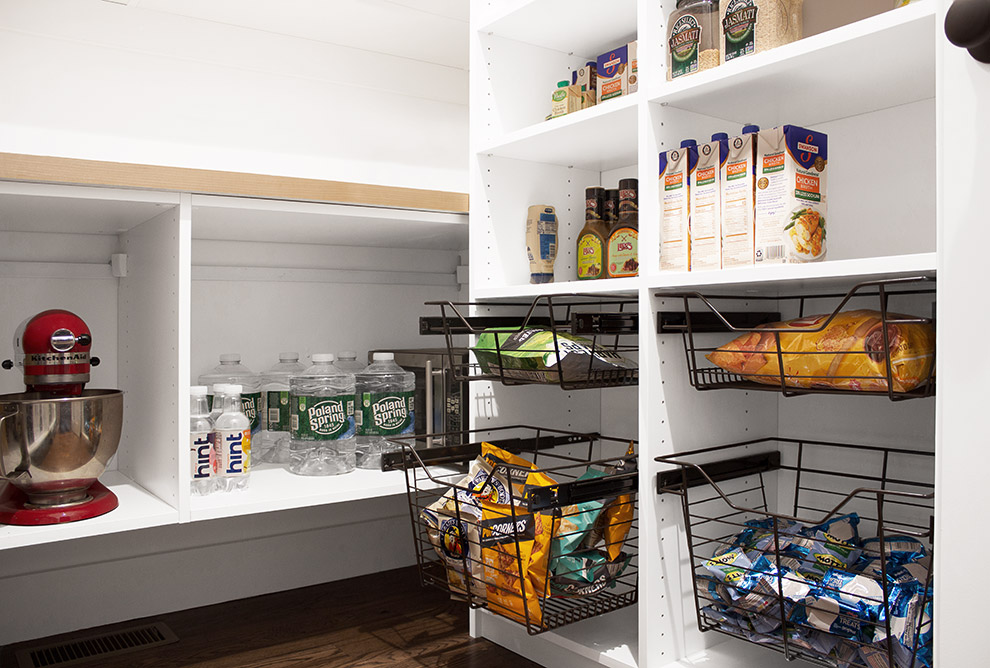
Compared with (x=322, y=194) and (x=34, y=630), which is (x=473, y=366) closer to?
(x=322, y=194)

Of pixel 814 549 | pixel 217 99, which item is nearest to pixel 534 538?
pixel 814 549

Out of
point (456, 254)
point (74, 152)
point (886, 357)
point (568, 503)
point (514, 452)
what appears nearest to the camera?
point (886, 357)

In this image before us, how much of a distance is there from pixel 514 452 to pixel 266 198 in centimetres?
69

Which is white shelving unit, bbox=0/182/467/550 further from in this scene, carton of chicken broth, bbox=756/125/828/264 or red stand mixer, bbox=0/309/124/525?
carton of chicken broth, bbox=756/125/828/264

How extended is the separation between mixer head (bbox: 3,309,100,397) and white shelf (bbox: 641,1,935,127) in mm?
1031

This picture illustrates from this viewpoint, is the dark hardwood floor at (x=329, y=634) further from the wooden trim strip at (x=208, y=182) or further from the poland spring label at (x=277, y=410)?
the wooden trim strip at (x=208, y=182)

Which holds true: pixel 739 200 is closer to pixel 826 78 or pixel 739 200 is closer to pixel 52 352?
pixel 826 78

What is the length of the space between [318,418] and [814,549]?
1.01 metres

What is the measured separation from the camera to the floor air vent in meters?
1.53

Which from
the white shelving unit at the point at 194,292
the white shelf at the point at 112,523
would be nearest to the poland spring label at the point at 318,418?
the white shelving unit at the point at 194,292

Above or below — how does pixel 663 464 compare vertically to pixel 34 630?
above

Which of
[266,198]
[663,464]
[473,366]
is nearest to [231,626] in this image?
[473,366]

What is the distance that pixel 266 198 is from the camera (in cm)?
145

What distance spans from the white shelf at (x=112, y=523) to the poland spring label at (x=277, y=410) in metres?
0.34
